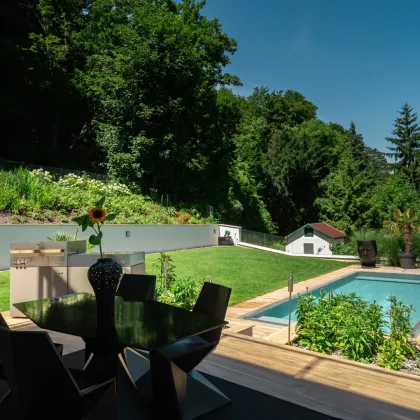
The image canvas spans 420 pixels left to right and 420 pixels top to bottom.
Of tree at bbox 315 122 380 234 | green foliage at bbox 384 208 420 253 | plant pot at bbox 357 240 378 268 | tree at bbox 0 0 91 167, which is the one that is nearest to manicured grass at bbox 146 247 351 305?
plant pot at bbox 357 240 378 268

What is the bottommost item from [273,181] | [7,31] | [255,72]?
[273,181]

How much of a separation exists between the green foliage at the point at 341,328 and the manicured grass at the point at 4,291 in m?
4.14

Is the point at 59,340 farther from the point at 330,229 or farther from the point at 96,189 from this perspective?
the point at 330,229

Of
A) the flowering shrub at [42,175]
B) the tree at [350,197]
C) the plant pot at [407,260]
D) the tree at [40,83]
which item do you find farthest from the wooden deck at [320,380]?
the tree at [350,197]

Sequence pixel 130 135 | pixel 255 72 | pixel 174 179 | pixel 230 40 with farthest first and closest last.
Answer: pixel 255 72, pixel 230 40, pixel 174 179, pixel 130 135

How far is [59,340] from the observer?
12.7 feet

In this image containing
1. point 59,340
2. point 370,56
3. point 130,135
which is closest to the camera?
point 59,340

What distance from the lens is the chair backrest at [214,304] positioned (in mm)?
2752

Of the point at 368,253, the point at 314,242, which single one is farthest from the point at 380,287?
the point at 314,242

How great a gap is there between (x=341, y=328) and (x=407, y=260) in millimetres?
9414

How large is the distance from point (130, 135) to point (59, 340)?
1522cm

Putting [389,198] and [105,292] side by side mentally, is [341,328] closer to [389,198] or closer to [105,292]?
[105,292]

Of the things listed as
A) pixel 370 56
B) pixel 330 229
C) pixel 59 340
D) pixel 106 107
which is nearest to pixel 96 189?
pixel 106 107

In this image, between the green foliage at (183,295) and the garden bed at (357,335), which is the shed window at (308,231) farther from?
the garden bed at (357,335)
